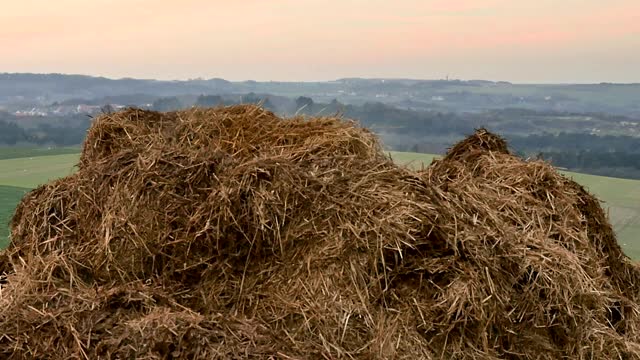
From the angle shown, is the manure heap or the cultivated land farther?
the cultivated land

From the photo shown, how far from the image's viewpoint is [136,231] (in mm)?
3240

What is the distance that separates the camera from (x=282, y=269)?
10.4 ft

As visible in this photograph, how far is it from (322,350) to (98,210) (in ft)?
4.75

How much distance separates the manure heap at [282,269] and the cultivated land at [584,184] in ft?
3.06

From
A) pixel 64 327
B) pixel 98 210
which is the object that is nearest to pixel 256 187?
pixel 98 210

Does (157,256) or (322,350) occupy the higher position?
(157,256)

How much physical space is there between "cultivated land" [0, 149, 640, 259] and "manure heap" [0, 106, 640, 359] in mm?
932

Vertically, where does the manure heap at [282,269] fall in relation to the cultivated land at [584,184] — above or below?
above

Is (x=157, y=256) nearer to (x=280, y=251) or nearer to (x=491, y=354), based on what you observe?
(x=280, y=251)

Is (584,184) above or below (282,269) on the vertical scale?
below

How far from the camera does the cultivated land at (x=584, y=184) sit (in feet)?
30.1

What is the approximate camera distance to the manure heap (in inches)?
109

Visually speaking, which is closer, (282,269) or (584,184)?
(282,269)

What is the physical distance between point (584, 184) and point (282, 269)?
474 centimetres
